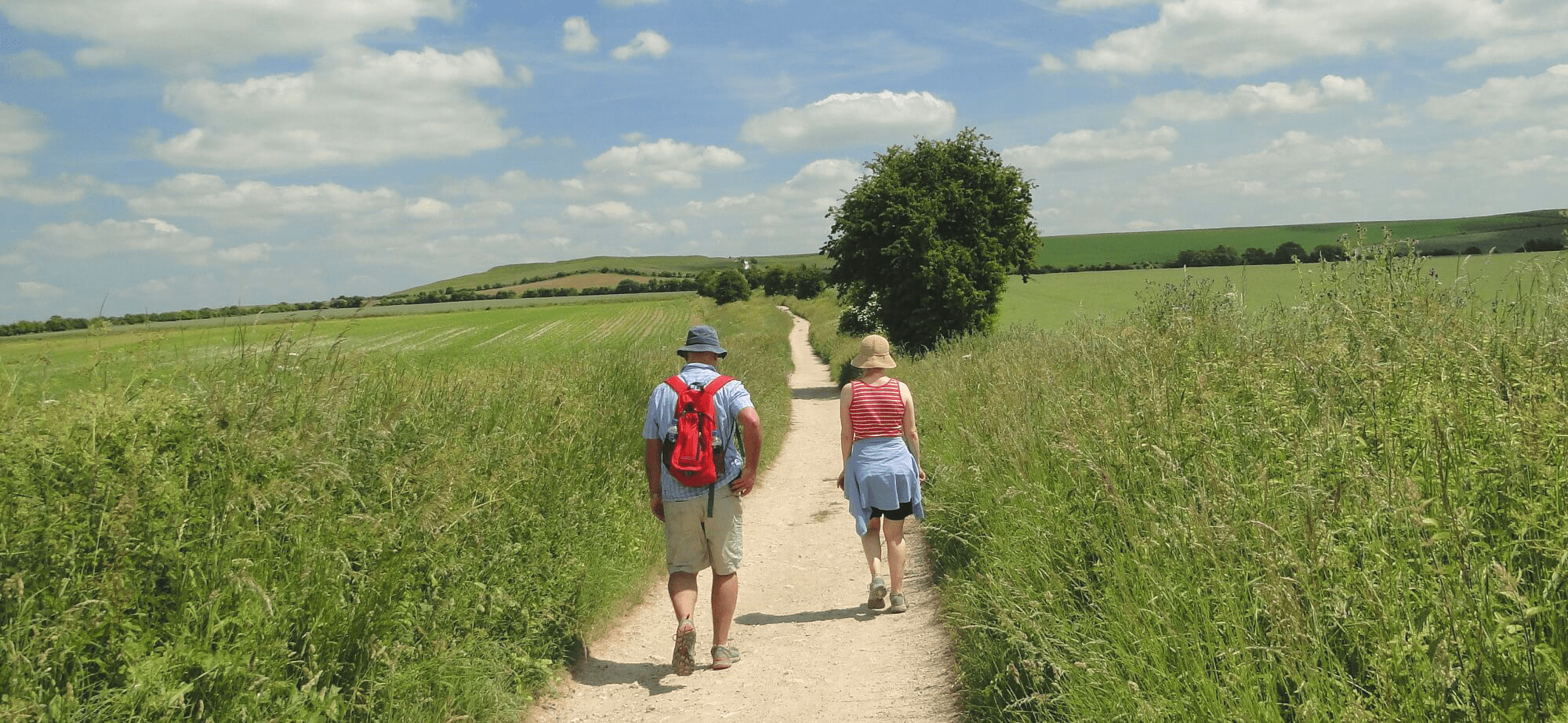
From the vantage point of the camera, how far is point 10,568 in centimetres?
294

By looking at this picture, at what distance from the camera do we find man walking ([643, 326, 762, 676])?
230 inches

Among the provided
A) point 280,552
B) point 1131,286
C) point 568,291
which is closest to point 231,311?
point 280,552

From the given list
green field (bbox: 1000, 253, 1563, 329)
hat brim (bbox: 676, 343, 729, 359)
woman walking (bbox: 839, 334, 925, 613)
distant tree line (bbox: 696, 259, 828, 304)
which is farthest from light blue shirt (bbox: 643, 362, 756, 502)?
distant tree line (bbox: 696, 259, 828, 304)

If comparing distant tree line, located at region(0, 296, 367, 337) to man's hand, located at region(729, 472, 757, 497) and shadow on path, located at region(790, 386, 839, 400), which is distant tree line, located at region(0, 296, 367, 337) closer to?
man's hand, located at region(729, 472, 757, 497)

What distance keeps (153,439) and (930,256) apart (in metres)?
24.7

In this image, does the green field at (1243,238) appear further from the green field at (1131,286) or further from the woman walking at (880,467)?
the woman walking at (880,467)

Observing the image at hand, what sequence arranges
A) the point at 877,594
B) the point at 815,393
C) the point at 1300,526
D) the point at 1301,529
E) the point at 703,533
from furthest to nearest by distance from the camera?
the point at 815,393
the point at 877,594
the point at 703,533
the point at 1301,529
the point at 1300,526

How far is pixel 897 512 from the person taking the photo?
6805mm

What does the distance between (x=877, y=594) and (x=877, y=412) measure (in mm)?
1396

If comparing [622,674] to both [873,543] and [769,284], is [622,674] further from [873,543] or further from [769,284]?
[769,284]

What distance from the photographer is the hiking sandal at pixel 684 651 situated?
5718mm

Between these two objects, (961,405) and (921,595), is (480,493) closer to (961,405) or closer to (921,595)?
(921,595)

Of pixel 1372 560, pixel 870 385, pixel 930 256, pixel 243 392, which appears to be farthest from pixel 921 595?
pixel 930 256

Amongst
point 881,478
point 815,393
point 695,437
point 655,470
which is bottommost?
point 815,393
